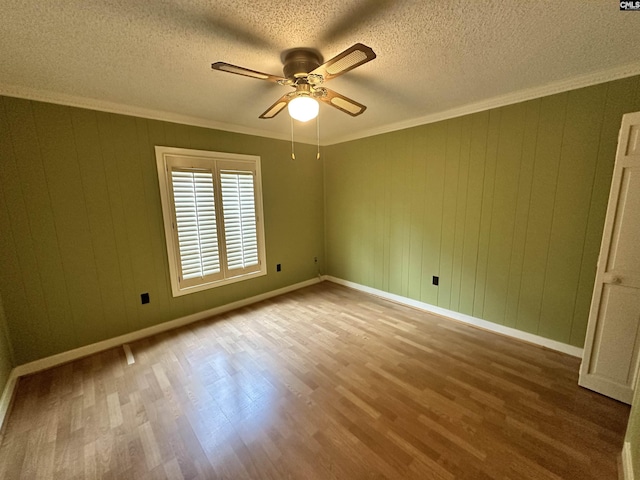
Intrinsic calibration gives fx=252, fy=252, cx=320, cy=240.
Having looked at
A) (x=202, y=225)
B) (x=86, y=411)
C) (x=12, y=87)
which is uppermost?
(x=12, y=87)

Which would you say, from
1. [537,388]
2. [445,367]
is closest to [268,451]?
[445,367]

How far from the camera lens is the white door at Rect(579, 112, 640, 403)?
165 centimetres

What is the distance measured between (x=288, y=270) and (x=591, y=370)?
135 inches

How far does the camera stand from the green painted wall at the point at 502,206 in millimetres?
2133

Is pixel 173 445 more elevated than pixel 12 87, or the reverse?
pixel 12 87

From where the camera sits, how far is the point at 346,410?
1755 millimetres

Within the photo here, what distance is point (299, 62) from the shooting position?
167 centimetres

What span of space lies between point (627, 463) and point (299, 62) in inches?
115

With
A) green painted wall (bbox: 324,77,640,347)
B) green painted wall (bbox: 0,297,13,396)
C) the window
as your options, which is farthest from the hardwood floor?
the window

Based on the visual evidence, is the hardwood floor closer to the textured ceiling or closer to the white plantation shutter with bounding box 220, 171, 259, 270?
the white plantation shutter with bounding box 220, 171, 259, 270

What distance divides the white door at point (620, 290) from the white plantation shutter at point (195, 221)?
3.64 meters

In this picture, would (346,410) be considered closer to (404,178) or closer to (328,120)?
(404,178)

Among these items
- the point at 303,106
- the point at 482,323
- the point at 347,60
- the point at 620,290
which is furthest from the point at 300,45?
the point at 482,323

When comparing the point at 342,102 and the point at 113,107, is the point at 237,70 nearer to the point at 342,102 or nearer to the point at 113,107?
the point at 342,102
